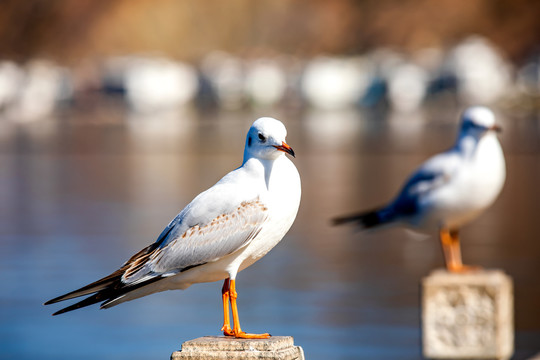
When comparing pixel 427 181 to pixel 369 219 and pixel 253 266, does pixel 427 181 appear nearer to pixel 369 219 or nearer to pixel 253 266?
pixel 369 219

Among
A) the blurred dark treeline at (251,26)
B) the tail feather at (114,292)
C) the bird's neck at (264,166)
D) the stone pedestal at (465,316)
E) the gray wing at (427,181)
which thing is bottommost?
the stone pedestal at (465,316)

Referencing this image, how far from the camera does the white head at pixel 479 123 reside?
8008 millimetres

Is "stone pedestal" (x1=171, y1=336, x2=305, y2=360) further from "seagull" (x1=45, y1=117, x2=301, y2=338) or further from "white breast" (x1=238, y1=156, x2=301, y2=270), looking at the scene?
"white breast" (x1=238, y1=156, x2=301, y2=270)

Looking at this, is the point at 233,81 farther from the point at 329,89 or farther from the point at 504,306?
the point at 504,306

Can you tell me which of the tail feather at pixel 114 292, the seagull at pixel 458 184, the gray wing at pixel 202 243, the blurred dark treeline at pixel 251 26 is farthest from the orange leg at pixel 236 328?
the blurred dark treeline at pixel 251 26

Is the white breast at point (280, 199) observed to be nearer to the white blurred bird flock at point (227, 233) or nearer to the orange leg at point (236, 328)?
the white blurred bird flock at point (227, 233)

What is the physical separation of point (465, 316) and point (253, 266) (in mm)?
5972

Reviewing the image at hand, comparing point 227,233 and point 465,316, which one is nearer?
point 227,233

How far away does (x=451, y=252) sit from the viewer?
8.34 metres

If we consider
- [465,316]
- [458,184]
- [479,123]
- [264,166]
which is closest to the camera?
[264,166]

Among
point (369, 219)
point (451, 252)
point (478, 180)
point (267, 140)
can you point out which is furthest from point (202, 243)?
point (369, 219)

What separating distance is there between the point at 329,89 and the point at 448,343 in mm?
60673

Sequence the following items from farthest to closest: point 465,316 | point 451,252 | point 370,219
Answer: point 370,219 → point 451,252 → point 465,316

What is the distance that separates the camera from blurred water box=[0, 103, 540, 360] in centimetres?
951
